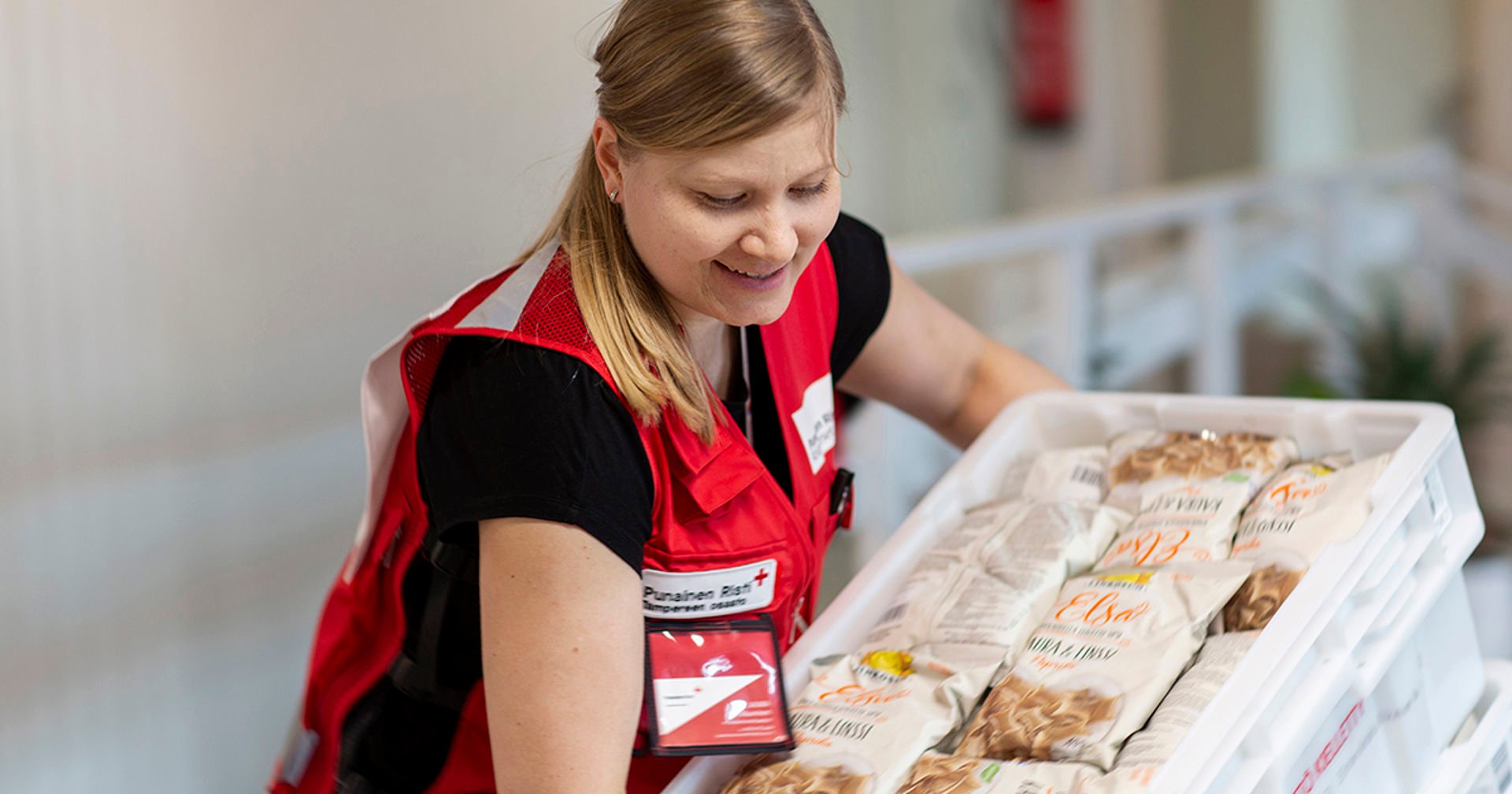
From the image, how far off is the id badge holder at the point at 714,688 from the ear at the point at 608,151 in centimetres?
34

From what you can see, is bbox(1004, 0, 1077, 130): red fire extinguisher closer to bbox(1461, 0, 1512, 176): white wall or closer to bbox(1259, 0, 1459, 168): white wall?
bbox(1259, 0, 1459, 168): white wall

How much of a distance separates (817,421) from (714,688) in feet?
1.00

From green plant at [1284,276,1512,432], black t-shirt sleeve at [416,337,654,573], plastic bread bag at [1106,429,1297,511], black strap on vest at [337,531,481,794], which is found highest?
black t-shirt sleeve at [416,337,654,573]

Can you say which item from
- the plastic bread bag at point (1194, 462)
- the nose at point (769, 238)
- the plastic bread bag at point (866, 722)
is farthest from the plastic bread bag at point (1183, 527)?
the nose at point (769, 238)

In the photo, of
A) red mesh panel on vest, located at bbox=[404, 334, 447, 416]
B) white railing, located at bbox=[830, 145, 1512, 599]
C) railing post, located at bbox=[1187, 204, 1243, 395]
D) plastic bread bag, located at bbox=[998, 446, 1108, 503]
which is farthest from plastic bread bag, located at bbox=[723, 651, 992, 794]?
railing post, located at bbox=[1187, 204, 1243, 395]

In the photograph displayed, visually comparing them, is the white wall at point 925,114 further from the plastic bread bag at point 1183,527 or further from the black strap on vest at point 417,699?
the black strap on vest at point 417,699

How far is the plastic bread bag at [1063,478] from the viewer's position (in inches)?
47.7

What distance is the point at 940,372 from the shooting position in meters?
1.41

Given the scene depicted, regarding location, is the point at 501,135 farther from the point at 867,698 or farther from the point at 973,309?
the point at 973,309

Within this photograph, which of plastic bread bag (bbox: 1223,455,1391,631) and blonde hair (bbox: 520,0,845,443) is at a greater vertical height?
blonde hair (bbox: 520,0,845,443)

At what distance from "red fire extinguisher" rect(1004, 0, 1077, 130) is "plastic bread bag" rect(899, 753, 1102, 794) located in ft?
11.1

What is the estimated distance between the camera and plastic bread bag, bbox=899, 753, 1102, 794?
872 millimetres

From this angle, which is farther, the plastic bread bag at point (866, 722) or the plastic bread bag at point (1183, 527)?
the plastic bread bag at point (1183, 527)

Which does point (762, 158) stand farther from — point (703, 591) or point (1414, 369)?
point (1414, 369)
